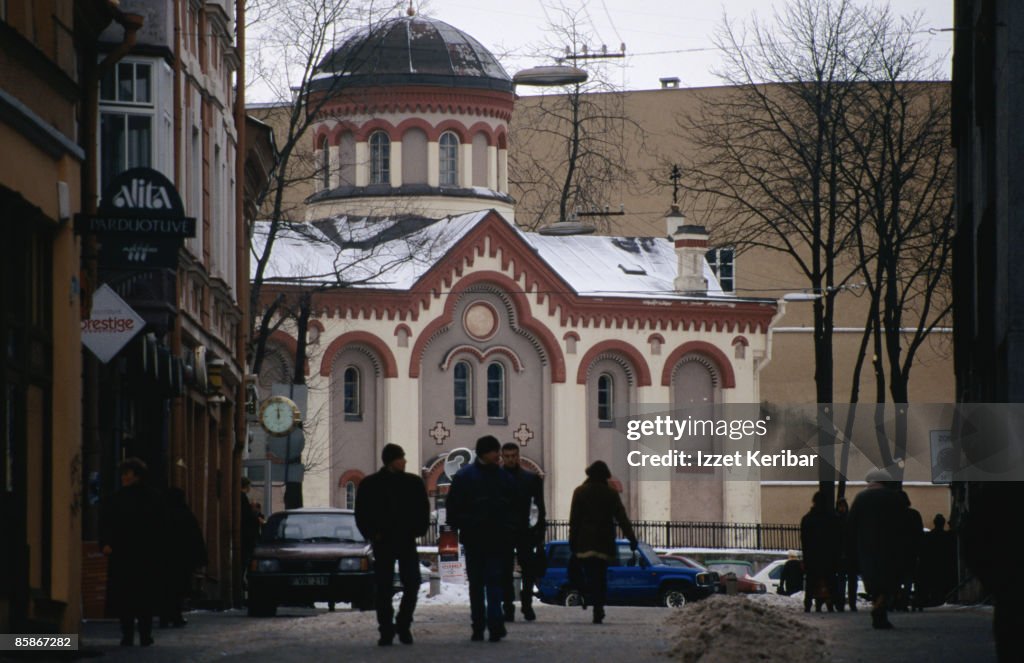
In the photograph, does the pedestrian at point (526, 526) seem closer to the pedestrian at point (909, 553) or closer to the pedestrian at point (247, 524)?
the pedestrian at point (909, 553)

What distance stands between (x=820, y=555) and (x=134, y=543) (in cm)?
1143

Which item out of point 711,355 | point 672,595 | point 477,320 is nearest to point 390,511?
point 672,595

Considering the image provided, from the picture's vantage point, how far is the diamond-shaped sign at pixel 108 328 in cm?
1955

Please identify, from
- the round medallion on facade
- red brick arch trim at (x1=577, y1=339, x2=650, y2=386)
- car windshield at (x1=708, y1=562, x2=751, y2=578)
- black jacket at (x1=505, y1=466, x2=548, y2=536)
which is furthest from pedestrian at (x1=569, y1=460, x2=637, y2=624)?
red brick arch trim at (x1=577, y1=339, x2=650, y2=386)

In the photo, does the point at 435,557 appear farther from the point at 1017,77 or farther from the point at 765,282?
the point at 1017,77

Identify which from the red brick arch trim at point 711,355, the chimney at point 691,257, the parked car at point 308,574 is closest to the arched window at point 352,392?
the red brick arch trim at point 711,355

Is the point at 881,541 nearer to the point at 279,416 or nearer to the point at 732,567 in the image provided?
the point at 279,416

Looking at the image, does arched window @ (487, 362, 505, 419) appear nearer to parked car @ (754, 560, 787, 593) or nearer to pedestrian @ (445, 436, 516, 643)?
parked car @ (754, 560, 787, 593)

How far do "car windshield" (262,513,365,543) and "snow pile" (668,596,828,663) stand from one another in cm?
1065

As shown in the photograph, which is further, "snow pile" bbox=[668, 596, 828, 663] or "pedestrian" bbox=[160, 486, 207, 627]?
"pedestrian" bbox=[160, 486, 207, 627]

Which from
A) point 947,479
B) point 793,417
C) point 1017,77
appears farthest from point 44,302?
point 793,417

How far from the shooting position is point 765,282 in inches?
3270

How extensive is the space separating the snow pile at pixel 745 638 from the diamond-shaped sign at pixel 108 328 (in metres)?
5.65

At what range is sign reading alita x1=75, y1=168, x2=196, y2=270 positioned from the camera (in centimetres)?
1686
